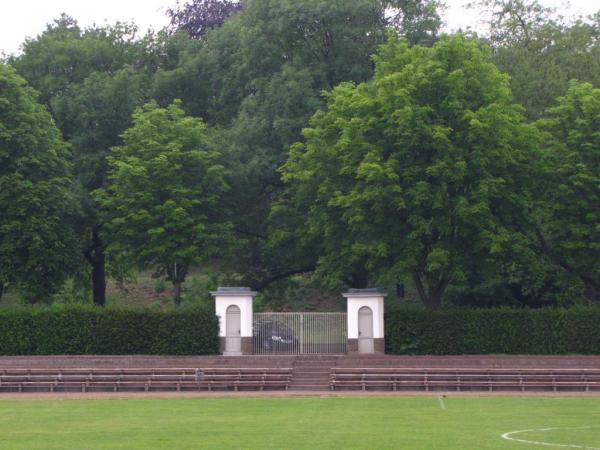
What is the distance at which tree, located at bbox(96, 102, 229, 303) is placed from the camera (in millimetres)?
46875

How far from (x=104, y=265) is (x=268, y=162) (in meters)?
14.1

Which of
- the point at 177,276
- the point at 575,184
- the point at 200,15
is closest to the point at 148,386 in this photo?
the point at 177,276

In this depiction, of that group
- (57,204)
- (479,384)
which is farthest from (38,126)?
(479,384)

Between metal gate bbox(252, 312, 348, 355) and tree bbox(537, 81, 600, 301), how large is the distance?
10.4 metres

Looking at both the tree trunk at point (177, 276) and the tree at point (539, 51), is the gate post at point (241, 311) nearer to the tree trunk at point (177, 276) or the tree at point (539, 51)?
the tree trunk at point (177, 276)

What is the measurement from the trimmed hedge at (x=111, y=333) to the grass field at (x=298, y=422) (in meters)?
8.93

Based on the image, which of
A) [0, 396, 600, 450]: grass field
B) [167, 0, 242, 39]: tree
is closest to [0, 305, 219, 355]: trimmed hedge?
[0, 396, 600, 450]: grass field

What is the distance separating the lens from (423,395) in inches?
1384

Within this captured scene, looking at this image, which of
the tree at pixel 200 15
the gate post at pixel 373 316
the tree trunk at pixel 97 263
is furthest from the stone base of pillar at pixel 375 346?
the tree at pixel 200 15

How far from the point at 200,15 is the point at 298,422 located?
199 feet

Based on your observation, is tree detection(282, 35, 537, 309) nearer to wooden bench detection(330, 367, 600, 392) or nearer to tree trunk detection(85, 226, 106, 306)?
wooden bench detection(330, 367, 600, 392)

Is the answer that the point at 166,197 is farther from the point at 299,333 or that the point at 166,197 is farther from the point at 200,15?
the point at 200,15

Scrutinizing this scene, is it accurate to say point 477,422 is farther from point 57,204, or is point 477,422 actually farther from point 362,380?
point 57,204

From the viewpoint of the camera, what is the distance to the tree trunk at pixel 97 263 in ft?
183
